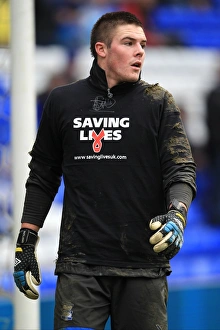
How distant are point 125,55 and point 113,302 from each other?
3.80 ft

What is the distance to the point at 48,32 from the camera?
10.6 meters

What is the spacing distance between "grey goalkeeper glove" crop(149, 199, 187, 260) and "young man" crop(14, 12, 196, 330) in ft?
0.30

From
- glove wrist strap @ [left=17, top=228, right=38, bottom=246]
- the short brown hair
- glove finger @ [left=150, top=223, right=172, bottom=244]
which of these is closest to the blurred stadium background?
glove wrist strap @ [left=17, top=228, right=38, bottom=246]

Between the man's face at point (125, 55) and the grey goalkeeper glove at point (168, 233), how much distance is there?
730 millimetres

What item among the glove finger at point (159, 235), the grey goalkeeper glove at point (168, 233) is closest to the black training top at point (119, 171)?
the grey goalkeeper glove at point (168, 233)

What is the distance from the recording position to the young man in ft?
11.6

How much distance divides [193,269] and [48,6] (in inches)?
158

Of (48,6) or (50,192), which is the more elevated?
(48,6)

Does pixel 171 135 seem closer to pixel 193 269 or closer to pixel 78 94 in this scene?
pixel 78 94

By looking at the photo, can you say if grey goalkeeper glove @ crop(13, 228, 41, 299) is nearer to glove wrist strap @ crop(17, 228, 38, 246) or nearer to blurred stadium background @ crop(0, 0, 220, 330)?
glove wrist strap @ crop(17, 228, 38, 246)

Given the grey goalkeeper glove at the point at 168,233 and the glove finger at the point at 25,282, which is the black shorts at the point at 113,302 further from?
the grey goalkeeper glove at the point at 168,233

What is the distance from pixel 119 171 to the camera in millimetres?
3584

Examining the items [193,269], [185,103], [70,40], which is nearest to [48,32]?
[70,40]

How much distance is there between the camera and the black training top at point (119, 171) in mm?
3564
